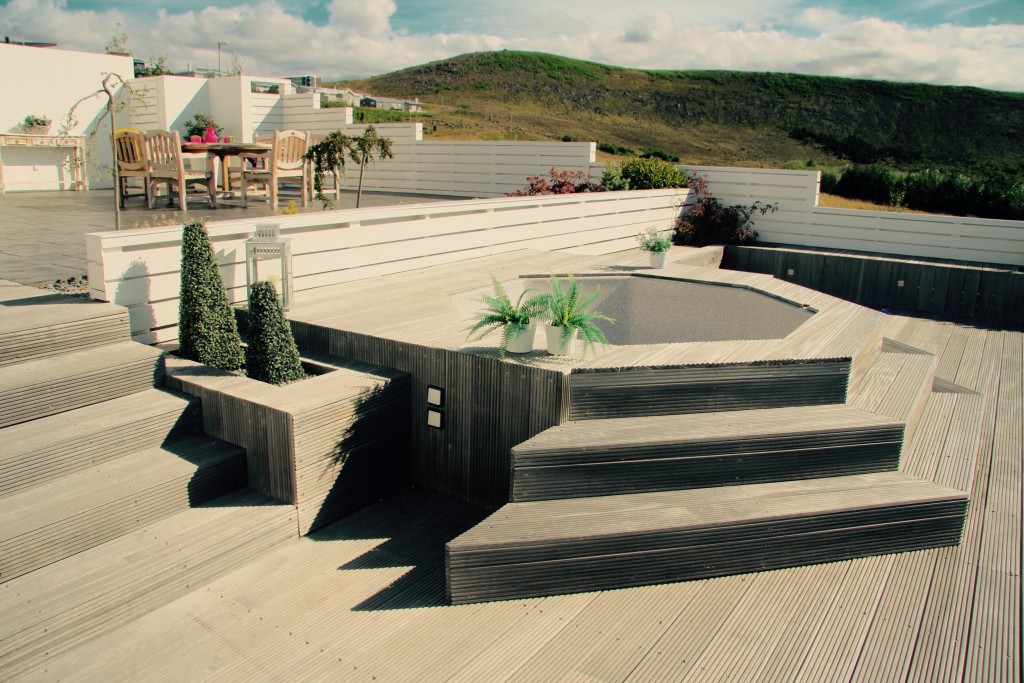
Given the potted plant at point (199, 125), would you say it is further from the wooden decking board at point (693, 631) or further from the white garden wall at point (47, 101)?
the wooden decking board at point (693, 631)

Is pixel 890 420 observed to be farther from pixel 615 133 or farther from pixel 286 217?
pixel 615 133

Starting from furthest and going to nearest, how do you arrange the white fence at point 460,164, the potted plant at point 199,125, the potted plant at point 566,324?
the potted plant at point 199,125 → the white fence at point 460,164 → the potted plant at point 566,324

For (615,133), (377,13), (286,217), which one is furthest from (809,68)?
(286,217)

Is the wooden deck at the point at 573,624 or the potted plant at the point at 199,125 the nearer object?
the wooden deck at the point at 573,624

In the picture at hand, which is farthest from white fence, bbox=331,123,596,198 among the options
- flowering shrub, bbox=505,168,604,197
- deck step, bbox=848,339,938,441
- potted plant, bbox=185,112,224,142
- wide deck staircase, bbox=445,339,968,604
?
wide deck staircase, bbox=445,339,968,604

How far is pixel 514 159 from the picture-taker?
37.1ft

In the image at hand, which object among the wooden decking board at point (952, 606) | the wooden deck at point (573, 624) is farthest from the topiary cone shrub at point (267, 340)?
the wooden decking board at point (952, 606)

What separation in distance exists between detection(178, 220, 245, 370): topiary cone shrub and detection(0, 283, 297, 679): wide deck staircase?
0.77ft

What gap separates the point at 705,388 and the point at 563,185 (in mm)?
6857

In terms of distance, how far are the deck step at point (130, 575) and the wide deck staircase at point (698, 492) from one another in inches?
38.6

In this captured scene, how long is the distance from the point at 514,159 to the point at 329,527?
884cm

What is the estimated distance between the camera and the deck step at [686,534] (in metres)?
2.73

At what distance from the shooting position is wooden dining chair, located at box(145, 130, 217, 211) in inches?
256

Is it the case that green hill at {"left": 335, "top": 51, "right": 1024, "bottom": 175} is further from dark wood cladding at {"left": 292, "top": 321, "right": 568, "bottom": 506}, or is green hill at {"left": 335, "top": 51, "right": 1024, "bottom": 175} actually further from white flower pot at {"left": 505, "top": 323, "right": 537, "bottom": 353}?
white flower pot at {"left": 505, "top": 323, "right": 537, "bottom": 353}
